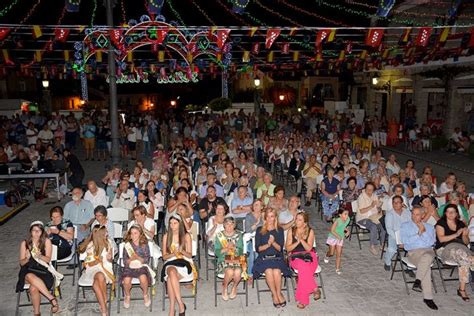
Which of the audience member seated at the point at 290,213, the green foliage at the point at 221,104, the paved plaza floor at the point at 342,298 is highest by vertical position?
the green foliage at the point at 221,104

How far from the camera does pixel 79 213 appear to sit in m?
7.94

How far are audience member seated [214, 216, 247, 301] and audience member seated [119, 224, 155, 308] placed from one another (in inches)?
40.9

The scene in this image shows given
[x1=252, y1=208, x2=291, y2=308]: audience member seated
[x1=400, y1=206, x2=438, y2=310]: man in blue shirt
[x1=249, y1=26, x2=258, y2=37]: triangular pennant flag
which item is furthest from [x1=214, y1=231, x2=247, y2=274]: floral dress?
[x1=249, y1=26, x2=258, y2=37]: triangular pennant flag

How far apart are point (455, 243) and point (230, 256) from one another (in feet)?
11.6

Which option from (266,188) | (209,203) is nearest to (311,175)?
(266,188)

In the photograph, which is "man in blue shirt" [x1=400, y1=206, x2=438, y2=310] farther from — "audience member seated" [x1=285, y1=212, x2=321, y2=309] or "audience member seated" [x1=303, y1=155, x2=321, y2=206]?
"audience member seated" [x1=303, y1=155, x2=321, y2=206]

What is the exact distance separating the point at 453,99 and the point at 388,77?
641cm

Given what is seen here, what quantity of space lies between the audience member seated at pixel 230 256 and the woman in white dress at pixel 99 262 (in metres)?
1.58

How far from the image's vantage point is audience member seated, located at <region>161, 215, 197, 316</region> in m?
6.19

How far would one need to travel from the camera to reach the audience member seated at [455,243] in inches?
265

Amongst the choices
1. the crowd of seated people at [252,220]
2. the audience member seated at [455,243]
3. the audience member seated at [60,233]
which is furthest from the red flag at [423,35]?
the audience member seated at [60,233]

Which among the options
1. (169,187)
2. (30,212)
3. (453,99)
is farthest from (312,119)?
(30,212)

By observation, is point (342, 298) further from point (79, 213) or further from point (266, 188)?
point (79, 213)

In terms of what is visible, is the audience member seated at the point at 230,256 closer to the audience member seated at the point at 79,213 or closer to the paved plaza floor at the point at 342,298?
the paved plaza floor at the point at 342,298
